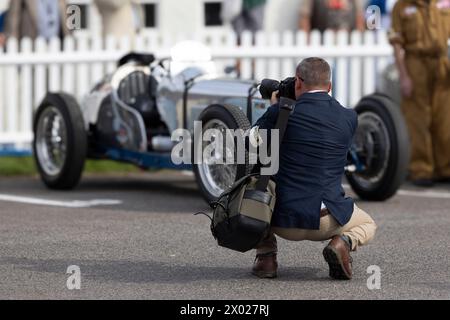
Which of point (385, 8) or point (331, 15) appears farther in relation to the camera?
point (385, 8)

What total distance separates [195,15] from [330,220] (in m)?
13.4

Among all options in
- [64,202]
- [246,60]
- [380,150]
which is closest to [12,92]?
[246,60]

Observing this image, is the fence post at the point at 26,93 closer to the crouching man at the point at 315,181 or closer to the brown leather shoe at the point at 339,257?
the crouching man at the point at 315,181

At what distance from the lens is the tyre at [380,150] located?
38.2 ft

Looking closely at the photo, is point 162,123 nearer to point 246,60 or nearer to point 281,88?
point 246,60

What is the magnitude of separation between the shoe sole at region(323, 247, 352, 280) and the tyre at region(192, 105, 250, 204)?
8.48ft

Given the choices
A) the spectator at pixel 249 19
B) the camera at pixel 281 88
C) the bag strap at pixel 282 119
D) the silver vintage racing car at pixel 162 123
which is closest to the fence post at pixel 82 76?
the silver vintage racing car at pixel 162 123

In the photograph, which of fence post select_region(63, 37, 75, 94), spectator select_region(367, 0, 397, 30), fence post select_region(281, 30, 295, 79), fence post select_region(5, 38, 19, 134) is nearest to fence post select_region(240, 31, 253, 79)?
fence post select_region(281, 30, 295, 79)

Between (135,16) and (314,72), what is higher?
(135,16)

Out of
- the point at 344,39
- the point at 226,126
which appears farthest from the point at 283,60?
the point at 226,126

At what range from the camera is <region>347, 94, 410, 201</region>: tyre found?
11.6m

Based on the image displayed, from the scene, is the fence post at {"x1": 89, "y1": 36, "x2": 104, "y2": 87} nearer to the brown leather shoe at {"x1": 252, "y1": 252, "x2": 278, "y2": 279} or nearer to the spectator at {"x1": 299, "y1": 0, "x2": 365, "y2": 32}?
the spectator at {"x1": 299, "y1": 0, "x2": 365, "y2": 32}

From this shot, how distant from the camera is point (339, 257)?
774 cm

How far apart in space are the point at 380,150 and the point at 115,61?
484cm
